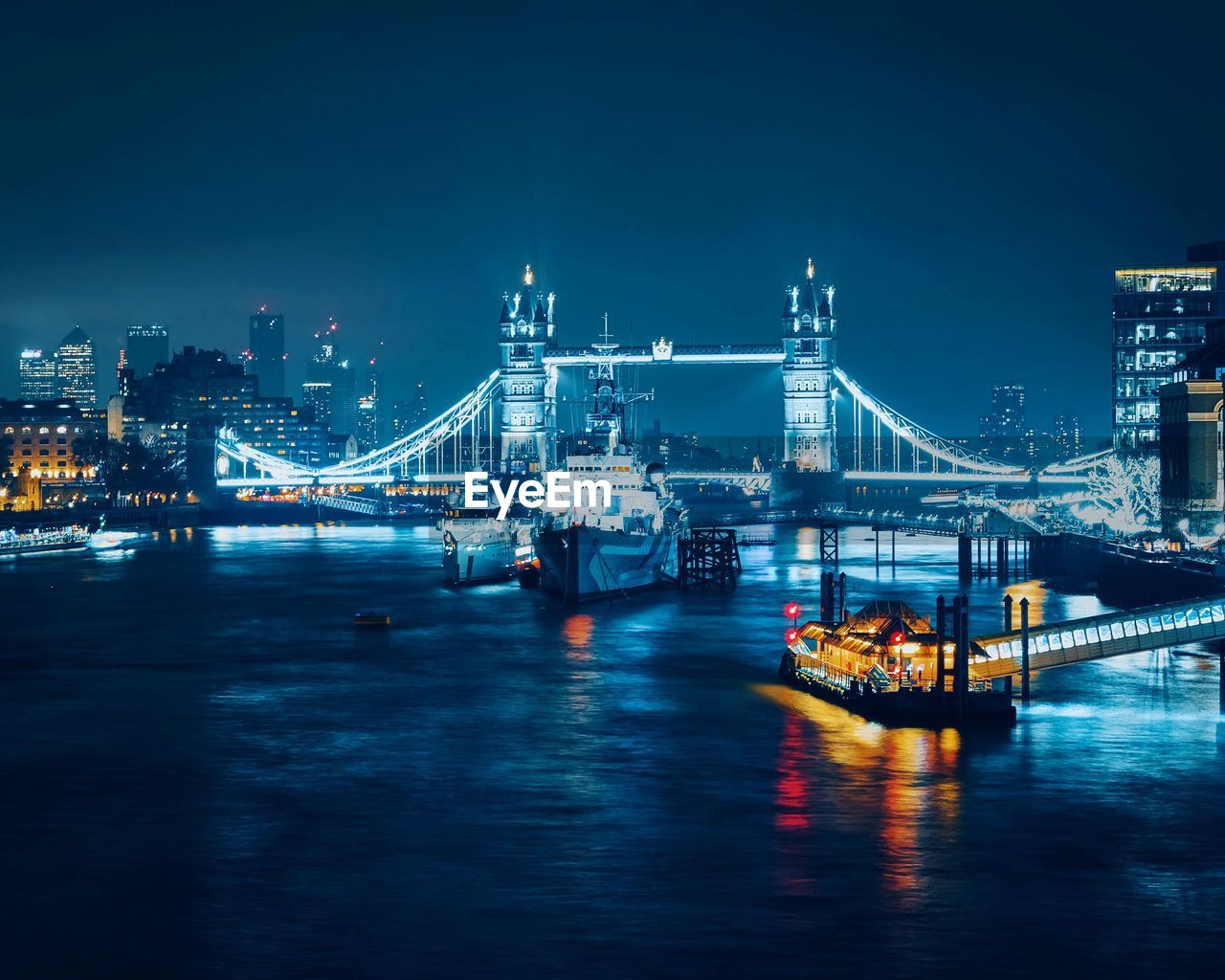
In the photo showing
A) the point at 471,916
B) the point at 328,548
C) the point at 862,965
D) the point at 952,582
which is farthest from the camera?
the point at 328,548

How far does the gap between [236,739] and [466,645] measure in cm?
2065

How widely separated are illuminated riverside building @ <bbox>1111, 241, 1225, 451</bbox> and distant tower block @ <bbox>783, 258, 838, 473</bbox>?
167ft

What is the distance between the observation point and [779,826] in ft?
116

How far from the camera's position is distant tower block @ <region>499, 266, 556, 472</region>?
191 metres

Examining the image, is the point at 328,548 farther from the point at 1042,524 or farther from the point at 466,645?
the point at 466,645

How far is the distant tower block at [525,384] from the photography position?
190875mm

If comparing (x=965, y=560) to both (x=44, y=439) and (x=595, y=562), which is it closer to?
(x=595, y=562)

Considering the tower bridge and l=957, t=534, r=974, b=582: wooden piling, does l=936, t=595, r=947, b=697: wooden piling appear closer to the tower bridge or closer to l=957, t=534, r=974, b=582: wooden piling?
l=957, t=534, r=974, b=582: wooden piling

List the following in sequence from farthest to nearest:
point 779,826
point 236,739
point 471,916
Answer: point 236,739 < point 779,826 < point 471,916

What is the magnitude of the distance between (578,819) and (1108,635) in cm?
1731

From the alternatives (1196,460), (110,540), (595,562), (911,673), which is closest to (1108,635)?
(911,673)

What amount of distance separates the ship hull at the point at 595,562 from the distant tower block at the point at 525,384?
333 ft

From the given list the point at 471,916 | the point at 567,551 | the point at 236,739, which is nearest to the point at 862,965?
the point at 471,916

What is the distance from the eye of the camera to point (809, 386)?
620 feet
